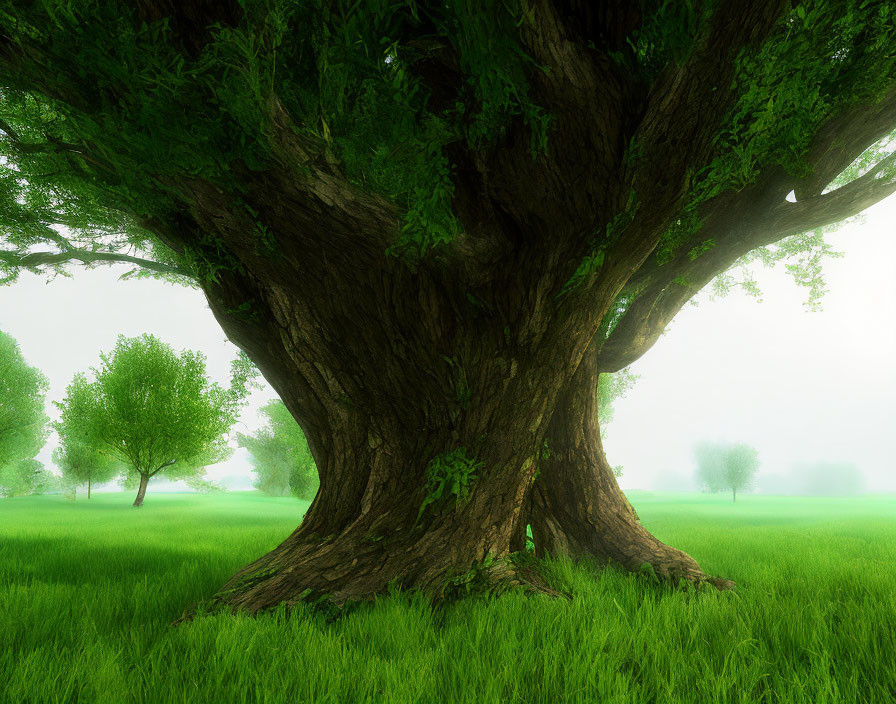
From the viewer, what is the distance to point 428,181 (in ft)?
9.36

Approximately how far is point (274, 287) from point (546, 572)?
3.89m

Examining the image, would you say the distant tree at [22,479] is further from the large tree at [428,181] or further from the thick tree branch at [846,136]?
the thick tree branch at [846,136]

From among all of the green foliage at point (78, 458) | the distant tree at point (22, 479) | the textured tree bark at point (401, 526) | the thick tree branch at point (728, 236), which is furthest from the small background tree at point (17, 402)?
the thick tree branch at point (728, 236)

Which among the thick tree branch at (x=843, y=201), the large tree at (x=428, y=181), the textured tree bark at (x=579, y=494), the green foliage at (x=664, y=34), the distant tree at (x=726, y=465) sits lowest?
the distant tree at (x=726, y=465)

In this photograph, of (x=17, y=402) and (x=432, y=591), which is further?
(x=17, y=402)

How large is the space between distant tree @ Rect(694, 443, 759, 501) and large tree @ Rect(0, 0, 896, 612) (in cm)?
4503

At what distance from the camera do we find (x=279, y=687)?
2047 mm

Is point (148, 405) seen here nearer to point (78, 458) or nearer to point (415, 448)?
point (78, 458)

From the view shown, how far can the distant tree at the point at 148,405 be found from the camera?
692 inches

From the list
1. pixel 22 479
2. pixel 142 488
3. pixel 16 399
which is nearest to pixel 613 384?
pixel 142 488

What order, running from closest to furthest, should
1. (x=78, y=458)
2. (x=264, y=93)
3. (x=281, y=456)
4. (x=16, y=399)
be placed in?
(x=264, y=93)
(x=16, y=399)
(x=78, y=458)
(x=281, y=456)

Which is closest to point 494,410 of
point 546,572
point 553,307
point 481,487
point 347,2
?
point 481,487

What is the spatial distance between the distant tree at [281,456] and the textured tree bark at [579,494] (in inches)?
613

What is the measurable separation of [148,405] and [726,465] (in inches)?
1889
